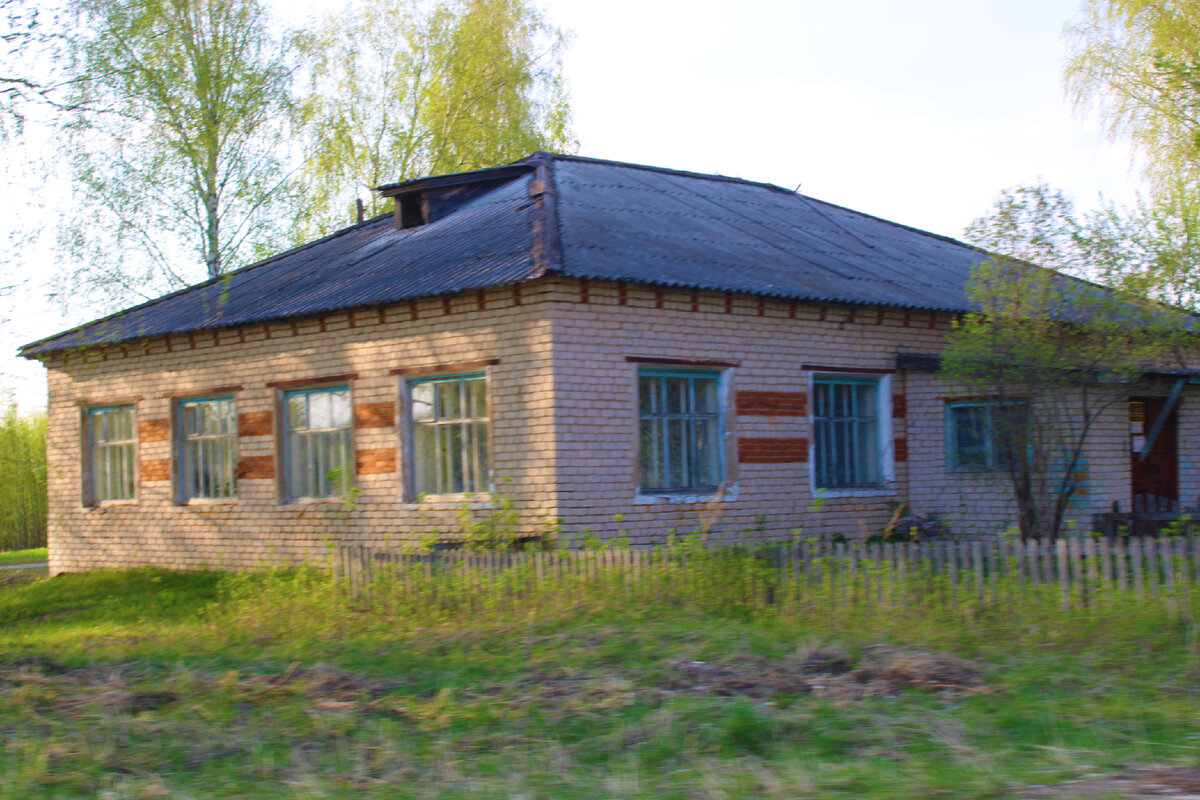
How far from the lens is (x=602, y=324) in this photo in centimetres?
1389

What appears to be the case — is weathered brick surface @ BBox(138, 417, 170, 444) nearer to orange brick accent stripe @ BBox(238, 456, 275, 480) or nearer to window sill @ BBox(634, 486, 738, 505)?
orange brick accent stripe @ BBox(238, 456, 275, 480)

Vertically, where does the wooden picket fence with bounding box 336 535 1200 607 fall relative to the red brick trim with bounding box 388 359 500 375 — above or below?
below

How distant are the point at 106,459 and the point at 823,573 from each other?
1388cm

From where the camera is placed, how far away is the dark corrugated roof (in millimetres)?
14469

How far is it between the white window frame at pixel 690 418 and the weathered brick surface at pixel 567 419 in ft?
0.33

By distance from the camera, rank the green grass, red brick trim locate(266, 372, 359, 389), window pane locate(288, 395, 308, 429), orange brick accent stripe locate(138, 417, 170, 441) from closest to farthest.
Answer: red brick trim locate(266, 372, 359, 389) < window pane locate(288, 395, 308, 429) < orange brick accent stripe locate(138, 417, 170, 441) < the green grass

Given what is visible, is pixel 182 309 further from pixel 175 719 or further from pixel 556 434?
pixel 175 719

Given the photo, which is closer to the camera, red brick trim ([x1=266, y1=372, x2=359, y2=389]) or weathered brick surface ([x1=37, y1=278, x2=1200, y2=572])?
weathered brick surface ([x1=37, y1=278, x2=1200, y2=572])

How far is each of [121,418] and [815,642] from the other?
14556 mm

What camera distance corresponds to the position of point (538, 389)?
13.6 m

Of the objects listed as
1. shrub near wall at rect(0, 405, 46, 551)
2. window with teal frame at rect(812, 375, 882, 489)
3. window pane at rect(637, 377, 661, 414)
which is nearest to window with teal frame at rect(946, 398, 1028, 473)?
window with teal frame at rect(812, 375, 882, 489)

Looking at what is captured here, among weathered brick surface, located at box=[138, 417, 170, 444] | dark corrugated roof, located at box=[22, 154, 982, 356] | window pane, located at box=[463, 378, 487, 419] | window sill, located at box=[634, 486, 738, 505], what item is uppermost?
dark corrugated roof, located at box=[22, 154, 982, 356]

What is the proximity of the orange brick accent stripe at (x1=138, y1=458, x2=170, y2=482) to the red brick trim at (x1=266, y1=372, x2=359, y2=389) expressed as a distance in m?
2.97

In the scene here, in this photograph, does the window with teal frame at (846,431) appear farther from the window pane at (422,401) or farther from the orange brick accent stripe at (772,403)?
the window pane at (422,401)
